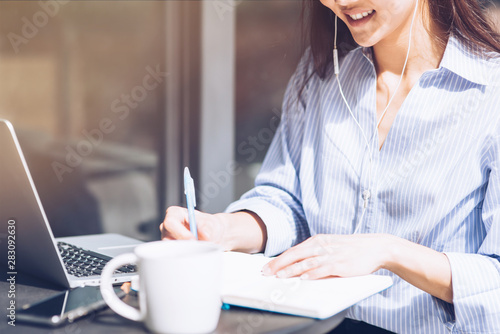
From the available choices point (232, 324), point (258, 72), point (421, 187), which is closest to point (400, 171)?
point (421, 187)

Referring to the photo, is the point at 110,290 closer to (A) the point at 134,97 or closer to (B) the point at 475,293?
(B) the point at 475,293

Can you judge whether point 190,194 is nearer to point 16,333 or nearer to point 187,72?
point 16,333

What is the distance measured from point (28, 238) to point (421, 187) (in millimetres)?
725

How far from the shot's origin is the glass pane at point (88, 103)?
2.21m

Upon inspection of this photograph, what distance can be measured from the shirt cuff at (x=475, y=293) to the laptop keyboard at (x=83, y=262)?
1.76ft

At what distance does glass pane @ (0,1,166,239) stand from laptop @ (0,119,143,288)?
1332 mm

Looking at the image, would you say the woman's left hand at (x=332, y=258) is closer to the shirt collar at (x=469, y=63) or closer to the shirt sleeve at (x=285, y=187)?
the shirt sleeve at (x=285, y=187)

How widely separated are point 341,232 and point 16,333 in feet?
2.39

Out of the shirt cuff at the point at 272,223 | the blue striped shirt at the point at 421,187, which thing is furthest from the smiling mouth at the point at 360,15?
the shirt cuff at the point at 272,223

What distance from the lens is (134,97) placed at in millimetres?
2391

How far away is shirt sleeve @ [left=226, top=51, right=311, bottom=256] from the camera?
123 centimetres

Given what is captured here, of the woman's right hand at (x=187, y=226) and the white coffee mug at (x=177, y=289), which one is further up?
the white coffee mug at (x=177, y=289)

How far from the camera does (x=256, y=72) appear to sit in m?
2.48

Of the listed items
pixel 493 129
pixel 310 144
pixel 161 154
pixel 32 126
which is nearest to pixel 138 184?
pixel 161 154
